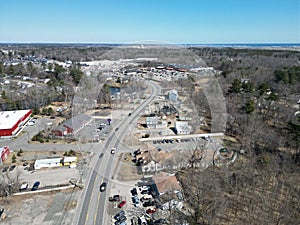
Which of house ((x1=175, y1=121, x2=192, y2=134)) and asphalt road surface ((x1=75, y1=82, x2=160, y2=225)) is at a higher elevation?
house ((x1=175, y1=121, x2=192, y2=134))

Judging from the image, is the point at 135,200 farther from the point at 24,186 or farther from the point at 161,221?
the point at 24,186

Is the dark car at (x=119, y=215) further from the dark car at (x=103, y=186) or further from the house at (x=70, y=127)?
the house at (x=70, y=127)

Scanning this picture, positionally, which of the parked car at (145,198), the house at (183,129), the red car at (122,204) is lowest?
the parked car at (145,198)

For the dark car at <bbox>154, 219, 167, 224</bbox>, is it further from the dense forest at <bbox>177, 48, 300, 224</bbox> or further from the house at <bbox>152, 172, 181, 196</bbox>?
the house at <bbox>152, 172, 181, 196</bbox>

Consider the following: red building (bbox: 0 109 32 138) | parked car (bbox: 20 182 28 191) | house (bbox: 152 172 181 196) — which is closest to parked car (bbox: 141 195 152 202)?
house (bbox: 152 172 181 196)

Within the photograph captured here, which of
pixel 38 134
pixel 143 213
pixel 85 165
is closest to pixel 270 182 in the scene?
pixel 143 213

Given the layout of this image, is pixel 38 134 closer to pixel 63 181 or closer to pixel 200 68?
pixel 63 181

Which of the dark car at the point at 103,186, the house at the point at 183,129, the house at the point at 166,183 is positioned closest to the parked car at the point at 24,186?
the dark car at the point at 103,186
